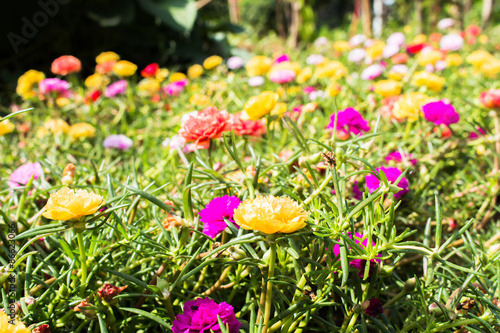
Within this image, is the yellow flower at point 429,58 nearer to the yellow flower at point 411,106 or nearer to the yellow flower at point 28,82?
the yellow flower at point 411,106

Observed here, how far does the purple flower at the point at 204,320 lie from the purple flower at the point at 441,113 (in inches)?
28.7

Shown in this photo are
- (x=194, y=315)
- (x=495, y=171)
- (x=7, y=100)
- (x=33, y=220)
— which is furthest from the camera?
(x=7, y=100)

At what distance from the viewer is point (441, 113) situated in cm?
98

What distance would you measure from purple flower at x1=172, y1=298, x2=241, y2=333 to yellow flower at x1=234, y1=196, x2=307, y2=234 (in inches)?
6.5

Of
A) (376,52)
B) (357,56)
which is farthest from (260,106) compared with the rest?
(357,56)

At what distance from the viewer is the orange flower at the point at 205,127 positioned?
0.80 m

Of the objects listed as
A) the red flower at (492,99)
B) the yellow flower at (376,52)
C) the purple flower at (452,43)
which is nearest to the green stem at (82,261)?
the red flower at (492,99)

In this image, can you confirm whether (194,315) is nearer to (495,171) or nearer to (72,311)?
(72,311)

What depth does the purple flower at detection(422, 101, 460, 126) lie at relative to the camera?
38.4 inches

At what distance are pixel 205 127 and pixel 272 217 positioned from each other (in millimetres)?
369

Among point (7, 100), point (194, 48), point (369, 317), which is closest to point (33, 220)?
point (369, 317)

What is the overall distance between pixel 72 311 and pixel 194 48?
3033 millimetres

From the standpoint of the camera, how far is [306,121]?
63.9 inches

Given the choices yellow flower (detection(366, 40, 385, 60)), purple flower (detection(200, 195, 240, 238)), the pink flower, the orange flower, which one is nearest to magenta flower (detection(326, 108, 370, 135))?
the orange flower
